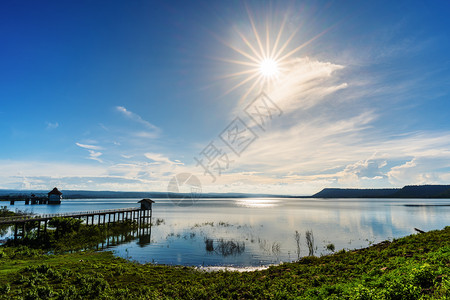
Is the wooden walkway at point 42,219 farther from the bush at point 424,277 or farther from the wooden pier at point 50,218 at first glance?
the bush at point 424,277

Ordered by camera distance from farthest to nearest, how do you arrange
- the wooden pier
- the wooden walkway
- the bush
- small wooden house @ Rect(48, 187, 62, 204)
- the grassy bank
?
1. small wooden house @ Rect(48, 187, 62, 204)
2. the wooden pier
3. the wooden walkway
4. the grassy bank
5. the bush

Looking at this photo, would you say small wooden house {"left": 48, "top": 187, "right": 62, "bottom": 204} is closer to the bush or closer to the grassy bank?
the grassy bank

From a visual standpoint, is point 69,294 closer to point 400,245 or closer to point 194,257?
point 194,257

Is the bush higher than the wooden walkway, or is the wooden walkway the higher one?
the bush

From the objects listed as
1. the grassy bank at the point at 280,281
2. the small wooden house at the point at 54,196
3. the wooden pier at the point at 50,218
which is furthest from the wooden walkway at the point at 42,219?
the small wooden house at the point at 54,196

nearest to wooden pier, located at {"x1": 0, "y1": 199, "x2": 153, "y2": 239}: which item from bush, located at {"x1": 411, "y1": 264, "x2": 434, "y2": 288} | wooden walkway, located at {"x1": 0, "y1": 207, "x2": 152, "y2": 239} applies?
wooden walkway, located at {"x1": 0, "y1": 207, "x2": 152, "y2": 239}

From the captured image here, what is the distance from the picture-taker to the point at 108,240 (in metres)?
42.8

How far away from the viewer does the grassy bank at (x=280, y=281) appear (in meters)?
9.86

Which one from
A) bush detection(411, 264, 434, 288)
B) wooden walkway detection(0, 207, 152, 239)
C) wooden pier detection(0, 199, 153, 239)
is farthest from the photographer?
wooden pier detection(0, 199, 153, 239)

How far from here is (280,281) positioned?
51.3 ft

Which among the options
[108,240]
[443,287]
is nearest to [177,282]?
[443,287]

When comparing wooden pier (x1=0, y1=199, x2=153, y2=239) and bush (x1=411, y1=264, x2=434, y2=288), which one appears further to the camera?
wooden pier (x1=0, y1=199, x2=153, y2=239)

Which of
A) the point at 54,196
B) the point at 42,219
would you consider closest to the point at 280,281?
the point at 42,219

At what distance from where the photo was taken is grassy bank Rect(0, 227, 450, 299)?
986 centimetres
